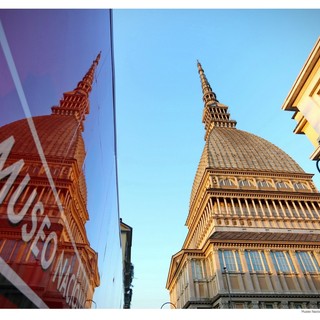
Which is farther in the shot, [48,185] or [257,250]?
[257,250]

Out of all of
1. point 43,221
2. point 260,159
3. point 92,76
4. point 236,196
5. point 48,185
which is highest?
point 260,159

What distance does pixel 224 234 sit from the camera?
2652 cm

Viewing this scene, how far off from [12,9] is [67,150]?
5.21 ft

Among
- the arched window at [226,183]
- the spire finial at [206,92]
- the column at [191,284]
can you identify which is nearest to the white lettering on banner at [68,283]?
the column at [191,284]

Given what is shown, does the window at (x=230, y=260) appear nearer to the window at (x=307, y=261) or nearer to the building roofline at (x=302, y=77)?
the window at (x=307, y=261)

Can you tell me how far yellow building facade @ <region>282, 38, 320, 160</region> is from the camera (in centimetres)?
729

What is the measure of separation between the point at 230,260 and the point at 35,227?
2384 centimetres

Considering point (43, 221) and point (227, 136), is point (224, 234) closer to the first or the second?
point (43, 221)

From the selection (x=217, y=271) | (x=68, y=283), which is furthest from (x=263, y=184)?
(x=68, y=283)

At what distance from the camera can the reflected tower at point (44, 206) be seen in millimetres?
2072

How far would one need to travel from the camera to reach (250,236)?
25.6m

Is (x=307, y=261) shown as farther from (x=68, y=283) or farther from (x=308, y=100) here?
(x=68, y=283)
